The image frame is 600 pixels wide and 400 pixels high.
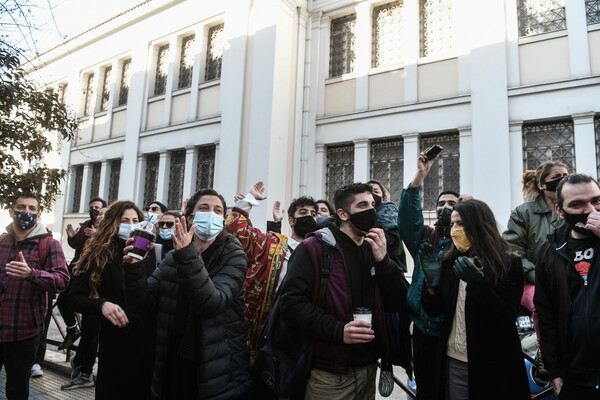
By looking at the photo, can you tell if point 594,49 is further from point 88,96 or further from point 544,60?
point 88,96

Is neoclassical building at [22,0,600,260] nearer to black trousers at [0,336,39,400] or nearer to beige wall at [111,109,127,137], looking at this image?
beige wall at [111,109,127,137]

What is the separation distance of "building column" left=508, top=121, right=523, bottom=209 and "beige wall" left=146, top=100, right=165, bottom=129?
34.2ft

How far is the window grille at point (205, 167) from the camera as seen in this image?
1234cm

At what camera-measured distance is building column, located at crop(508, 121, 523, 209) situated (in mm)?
8086

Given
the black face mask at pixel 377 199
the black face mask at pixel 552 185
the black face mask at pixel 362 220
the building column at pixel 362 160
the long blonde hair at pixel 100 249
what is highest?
the building column at pixel 362 160

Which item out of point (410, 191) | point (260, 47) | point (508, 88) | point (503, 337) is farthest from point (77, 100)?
point (503, 337)

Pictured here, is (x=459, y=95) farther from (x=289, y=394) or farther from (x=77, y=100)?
(x=77, y=100)

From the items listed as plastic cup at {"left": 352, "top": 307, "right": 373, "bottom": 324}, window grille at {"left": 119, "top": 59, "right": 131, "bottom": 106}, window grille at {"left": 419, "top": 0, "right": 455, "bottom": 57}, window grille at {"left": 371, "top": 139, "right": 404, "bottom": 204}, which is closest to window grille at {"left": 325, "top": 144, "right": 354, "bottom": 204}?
window grille at {"left": 371, "top": 139, "right": 404, "bottom": 204}

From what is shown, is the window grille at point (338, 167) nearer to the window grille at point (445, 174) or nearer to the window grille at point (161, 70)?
the window grille at point (445, 174)

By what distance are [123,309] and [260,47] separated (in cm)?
939

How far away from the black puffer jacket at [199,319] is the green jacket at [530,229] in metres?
2.70

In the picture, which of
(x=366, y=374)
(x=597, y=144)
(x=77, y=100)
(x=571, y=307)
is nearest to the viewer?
(x=571, y=307)

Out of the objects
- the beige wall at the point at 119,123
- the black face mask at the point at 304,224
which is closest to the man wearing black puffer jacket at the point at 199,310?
the black face mask at the point at 304,224

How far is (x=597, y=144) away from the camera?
7695mm
